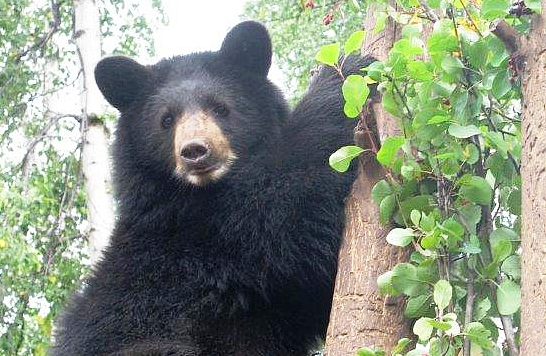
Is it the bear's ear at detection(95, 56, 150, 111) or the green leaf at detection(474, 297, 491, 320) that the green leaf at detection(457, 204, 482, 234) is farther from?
the bear's ear at detection(95, 56, 150, 111)

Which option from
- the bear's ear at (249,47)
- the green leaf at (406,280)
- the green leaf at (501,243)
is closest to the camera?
the green leaf at (501,243)

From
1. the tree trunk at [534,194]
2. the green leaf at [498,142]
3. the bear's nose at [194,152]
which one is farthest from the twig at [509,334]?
the bear's nose at [194,152]

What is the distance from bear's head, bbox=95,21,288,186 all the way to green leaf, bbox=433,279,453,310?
2.39 m

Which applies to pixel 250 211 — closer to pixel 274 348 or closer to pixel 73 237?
pixel 274 348

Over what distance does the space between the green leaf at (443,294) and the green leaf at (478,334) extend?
9 centimetres

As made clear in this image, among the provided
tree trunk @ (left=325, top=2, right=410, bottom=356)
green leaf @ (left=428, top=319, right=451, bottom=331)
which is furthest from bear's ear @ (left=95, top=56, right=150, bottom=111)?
green leaf @ (left=428, top=319, right=451, bottom=331)

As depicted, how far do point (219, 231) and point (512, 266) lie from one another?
89.2 inches

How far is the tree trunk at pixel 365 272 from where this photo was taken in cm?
292

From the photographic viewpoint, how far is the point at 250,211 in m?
4.46

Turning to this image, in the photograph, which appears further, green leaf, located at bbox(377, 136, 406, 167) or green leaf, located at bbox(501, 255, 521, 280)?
green leaf, located at bbox(377, 136, 406, 167)

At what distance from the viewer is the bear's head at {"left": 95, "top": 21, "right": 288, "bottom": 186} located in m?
4.84

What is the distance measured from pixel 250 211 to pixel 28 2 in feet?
33.1

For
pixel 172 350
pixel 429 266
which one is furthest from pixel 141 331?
pixel 429 266

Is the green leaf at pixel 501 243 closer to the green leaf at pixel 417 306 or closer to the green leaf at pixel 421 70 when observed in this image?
the green leaf at pixel 417 306
